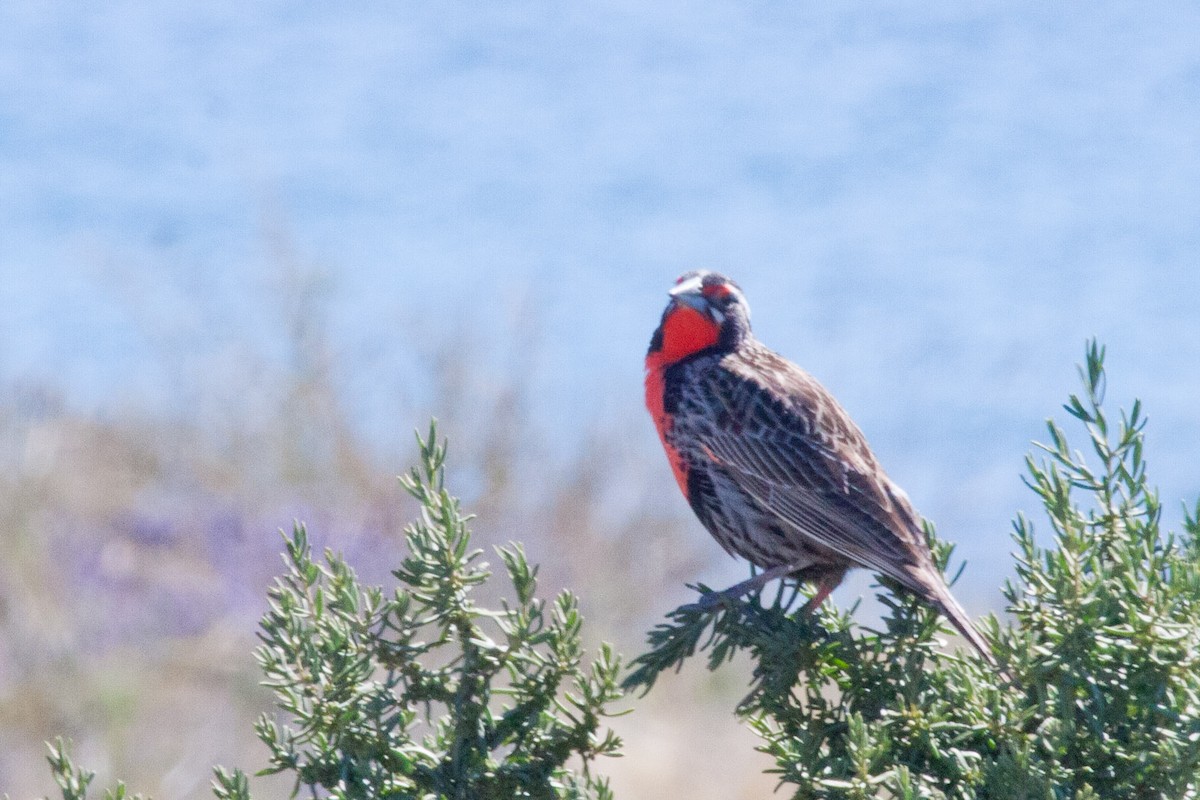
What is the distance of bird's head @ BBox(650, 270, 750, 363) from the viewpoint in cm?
400

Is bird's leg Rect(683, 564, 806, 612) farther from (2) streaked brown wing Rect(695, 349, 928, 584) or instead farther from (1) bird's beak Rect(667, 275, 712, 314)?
(1) bird's beak Rect(667, 275, 712, 314)

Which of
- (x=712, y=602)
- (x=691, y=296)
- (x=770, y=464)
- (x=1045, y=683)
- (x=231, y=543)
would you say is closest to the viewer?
(x=1045, y=683)

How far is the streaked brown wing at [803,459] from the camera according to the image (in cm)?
325

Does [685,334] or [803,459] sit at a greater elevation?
[685,334]

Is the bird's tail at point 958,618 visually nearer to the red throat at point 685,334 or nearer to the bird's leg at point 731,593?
the bird's leg at point 731,593

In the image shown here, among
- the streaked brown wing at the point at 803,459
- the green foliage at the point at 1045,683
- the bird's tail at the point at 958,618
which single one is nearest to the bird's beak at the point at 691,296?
the streaked brown wing at the point at 803,459

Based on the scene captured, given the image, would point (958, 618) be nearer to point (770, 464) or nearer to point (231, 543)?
point (770, 464)

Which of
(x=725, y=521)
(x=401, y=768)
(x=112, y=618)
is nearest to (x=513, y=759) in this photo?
(x=401, y=768)

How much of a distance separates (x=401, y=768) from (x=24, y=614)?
272 inches

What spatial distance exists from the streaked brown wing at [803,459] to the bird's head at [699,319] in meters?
0.13

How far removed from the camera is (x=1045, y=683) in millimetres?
1956

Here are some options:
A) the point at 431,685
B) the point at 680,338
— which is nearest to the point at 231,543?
the point at 680,338

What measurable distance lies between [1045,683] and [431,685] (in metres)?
0.80

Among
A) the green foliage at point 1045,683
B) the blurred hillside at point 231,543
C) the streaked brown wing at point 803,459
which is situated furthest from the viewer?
the blurred hillside at point 231,543
